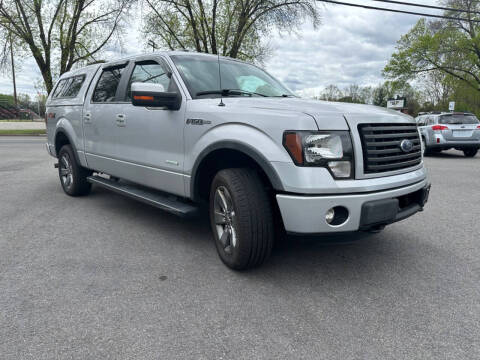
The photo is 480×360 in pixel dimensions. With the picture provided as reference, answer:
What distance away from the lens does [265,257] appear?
278 centimetres

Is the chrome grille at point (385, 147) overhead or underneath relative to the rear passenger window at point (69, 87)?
underneath

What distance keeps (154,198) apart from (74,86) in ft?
9.25

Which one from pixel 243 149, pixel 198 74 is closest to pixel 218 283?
pixel 243 149

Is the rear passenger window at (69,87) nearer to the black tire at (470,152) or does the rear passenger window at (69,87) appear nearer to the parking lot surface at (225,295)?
the parking lot surface at (225,295)

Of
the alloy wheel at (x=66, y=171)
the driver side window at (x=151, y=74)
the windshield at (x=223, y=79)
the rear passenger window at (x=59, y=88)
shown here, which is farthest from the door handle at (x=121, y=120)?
the rear passenger window at (x=59, y=88)

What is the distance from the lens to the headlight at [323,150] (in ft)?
7.89

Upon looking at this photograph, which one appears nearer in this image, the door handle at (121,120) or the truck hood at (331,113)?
the truck hood at (331,113)

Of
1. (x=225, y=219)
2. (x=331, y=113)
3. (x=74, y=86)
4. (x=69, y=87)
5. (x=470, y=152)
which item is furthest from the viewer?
(x=470, y=152)

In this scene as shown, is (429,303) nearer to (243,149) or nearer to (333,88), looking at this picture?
(243,149)

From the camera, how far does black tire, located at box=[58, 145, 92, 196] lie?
17.5ft

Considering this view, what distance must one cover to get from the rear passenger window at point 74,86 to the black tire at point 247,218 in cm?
342

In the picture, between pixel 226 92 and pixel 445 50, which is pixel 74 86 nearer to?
pixel 226 92

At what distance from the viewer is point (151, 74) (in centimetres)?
384

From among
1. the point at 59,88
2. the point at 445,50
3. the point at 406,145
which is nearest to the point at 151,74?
the point at 406,145
